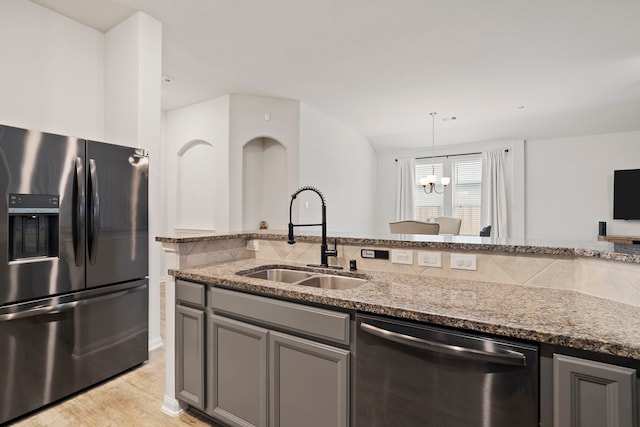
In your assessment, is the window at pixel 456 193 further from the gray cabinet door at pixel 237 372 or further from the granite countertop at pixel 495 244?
the gray cabinet door at pixel 237 372

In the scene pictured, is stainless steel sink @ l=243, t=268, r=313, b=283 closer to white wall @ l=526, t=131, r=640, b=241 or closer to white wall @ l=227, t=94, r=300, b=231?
white wall @ l=227, t=94, r=300, b=231

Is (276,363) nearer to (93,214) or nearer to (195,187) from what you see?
(93,214)

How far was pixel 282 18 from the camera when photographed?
2.88 metres

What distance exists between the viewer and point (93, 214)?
218 cm

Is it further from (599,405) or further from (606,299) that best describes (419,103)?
(599,405)

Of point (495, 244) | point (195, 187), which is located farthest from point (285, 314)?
point (195, 187)

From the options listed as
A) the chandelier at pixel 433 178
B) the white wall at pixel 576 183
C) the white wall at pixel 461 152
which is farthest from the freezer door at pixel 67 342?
the white wall at pixel 576 183

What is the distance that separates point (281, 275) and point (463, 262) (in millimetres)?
1113

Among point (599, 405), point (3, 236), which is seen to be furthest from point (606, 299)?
point (3, 236)

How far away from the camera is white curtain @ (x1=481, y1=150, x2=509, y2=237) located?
6539 millimetres

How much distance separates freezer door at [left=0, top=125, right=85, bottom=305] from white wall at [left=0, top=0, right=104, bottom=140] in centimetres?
97

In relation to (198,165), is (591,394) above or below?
below

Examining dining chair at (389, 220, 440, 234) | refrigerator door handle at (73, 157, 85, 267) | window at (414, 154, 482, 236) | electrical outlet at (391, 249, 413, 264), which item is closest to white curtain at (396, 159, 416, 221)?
window at (414, 154, 482, 236)

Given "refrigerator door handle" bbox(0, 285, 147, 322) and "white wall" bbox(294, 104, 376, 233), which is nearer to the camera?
"refrigerator door handle" bbox(0, 285, 147, 322)
